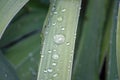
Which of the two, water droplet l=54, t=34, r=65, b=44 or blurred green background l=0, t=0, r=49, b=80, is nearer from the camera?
water droplet l=54, t=34, r=65, b=44

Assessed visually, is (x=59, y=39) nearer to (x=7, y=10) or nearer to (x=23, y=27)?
(x=7, y=10)

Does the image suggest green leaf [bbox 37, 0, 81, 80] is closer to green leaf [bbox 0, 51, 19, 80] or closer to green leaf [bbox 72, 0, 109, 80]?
green leaf [bbox 0, 51, 19, 80]

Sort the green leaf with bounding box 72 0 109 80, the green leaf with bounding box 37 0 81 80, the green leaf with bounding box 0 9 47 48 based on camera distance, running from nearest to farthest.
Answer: the green leaf with bounding box 37 0 81 80, the green leaf with bounding box 72 0 109 80, the green leaf with bounding box 0 9 47 48

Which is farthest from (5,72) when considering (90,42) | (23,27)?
(23,27)

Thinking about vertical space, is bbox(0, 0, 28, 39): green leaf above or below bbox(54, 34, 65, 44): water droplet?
above

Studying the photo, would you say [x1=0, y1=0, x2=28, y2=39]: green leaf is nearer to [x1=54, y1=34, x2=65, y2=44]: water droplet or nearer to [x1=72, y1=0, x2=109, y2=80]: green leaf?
[x1=54, y1=34, x2=65, y2=44]: water droplet

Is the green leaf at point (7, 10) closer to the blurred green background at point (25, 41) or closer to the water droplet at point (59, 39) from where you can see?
the water droplet at point (59, 39)

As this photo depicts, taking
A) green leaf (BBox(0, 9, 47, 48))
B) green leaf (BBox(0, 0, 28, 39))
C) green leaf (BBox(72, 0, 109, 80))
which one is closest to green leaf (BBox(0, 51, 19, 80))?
green leaf (BBox(0, 0, 28, 39))

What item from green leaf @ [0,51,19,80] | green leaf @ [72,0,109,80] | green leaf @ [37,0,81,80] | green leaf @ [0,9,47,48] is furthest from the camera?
green leaf @ [0,9,47,48]

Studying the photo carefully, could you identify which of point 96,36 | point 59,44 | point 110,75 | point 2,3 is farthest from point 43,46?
point 96,36
